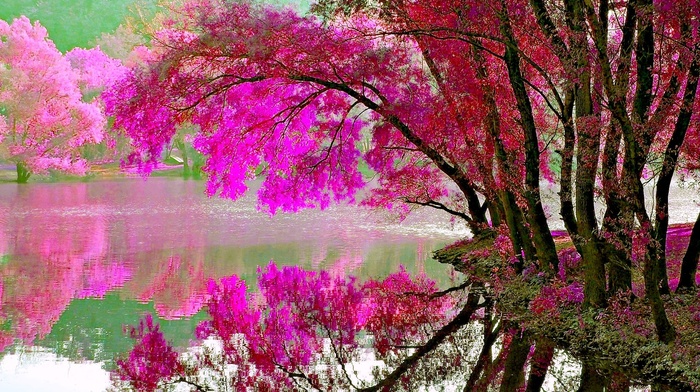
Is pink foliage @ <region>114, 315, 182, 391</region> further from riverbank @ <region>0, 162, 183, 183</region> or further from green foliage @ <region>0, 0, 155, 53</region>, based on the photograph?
green foliage @ <region>0, 0, 155, 53</region>

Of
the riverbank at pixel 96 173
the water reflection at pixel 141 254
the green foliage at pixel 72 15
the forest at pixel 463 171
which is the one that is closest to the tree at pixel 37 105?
the riverbank at pixel 96 173

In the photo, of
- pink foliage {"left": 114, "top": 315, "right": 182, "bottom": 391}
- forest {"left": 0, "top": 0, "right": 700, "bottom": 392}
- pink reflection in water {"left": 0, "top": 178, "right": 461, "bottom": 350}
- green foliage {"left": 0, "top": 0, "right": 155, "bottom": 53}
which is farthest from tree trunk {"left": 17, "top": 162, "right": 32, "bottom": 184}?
green foliage {"left": 0, "top": 0, "right": 155, "bottom": 53}

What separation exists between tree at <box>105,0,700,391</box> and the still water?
7.28ft

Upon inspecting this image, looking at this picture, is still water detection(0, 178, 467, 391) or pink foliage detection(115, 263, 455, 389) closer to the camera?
pink foliage detection(115, 263, 455, 389)

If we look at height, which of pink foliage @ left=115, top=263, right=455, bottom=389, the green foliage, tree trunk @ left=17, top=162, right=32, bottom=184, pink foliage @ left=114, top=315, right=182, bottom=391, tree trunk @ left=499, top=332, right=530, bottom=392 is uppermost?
the green foliage

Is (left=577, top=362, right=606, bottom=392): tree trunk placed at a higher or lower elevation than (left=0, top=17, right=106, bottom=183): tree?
lower

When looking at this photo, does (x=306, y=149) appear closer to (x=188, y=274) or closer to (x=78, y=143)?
(x=188, y=274)

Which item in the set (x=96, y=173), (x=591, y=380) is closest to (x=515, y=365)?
(x=591, y=380)

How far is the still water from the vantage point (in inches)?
378

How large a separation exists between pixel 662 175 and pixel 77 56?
50039 millimetres

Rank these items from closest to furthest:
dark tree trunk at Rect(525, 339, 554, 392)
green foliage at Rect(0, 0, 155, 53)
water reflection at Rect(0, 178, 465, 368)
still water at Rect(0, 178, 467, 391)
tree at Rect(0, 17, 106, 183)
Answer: dark tree trunk at Rect(525, 339, 554, 392) < still water at Rect(0, 178, 467, 391) < water reflection at Rect(0, 178, 465, 368) < tree at Rect(0, 17, 106, 183) < green foliage at Rect(0, 0, 155, 53)

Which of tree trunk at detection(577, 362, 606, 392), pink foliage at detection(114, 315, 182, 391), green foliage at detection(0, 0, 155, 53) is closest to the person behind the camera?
tree trunk at detection(577, 362, 606, 392)

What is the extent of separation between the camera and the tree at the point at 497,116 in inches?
332

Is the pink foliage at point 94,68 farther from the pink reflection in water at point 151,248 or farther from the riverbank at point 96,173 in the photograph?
the pink reflection in water at point 151,248
